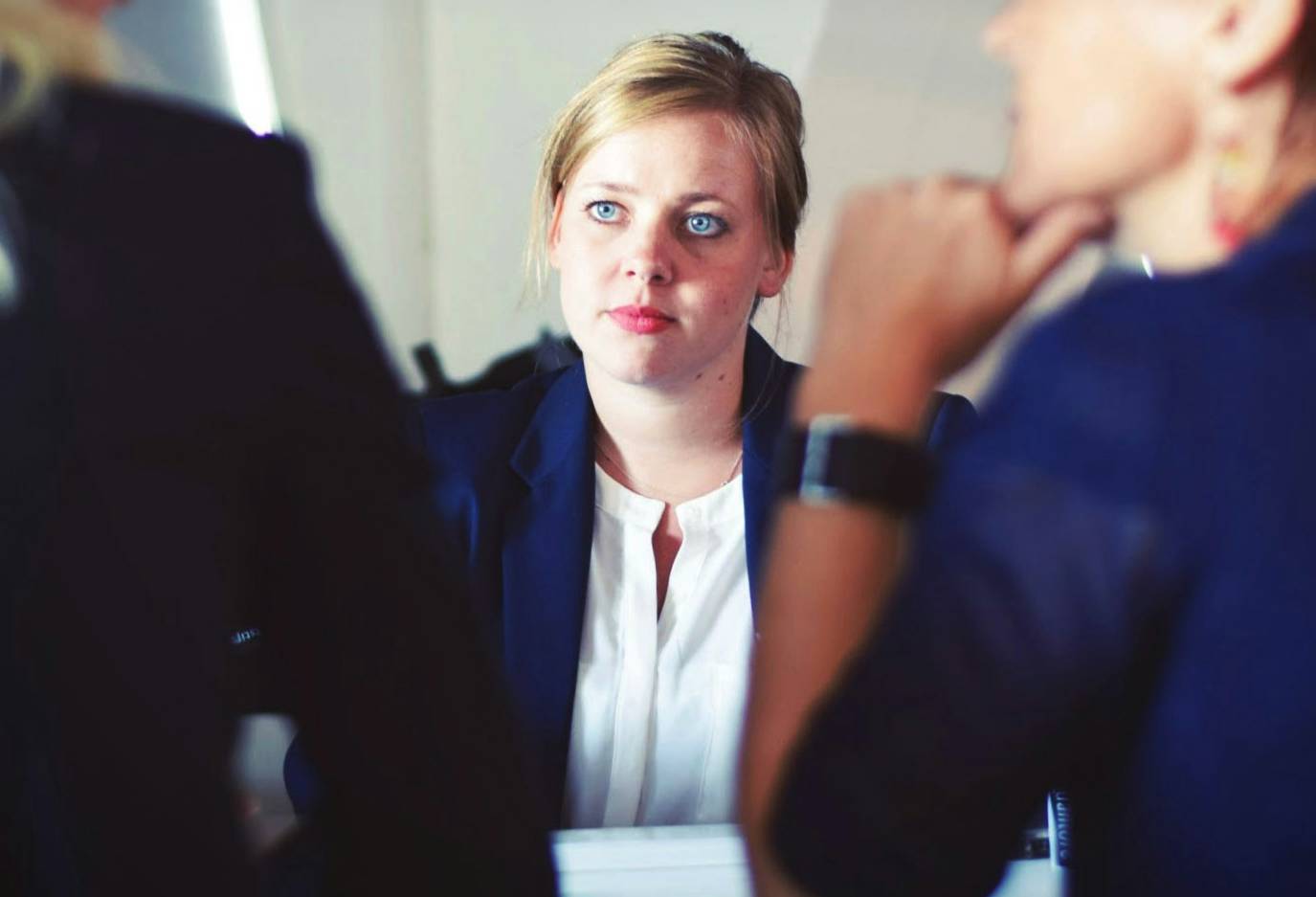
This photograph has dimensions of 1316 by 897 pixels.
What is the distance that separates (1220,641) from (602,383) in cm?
67

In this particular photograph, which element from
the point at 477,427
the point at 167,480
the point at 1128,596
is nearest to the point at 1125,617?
the point at 1128,596

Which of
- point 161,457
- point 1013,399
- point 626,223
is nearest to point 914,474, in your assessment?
point 1013,399

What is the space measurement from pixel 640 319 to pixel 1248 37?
0.55 meters

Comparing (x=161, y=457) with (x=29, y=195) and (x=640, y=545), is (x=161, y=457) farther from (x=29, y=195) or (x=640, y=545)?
(x=640, y=545)

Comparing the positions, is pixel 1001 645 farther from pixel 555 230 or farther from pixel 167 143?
pixel 555 230

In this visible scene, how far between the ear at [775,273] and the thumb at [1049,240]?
1.73 feet

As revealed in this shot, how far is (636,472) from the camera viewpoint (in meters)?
0.96

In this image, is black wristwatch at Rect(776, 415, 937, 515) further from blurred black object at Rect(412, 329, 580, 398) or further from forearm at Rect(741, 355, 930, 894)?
blurred black object at Rect(412, 329, 580, 398)

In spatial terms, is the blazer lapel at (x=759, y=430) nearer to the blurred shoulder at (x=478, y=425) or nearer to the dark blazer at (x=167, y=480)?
the blurred shoulder at (x=478, y=425)

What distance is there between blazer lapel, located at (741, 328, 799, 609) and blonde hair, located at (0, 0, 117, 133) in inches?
24.8

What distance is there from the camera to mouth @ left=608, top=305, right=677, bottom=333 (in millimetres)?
887

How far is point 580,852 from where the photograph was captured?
833 millimetres

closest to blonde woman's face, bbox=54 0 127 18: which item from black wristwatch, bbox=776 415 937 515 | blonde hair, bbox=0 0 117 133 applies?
blonde hair, bbox=0 0 117 133

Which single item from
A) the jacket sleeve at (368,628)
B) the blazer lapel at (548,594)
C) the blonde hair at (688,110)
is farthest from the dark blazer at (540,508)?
the jacket sleeve at (368,628)
